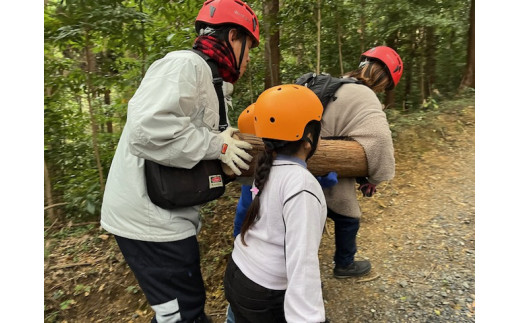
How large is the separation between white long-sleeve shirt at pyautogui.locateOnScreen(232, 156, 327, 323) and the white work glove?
0.26 metres

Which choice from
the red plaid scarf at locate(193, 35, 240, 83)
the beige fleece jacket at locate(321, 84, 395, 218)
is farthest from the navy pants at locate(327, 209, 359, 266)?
the red plaid scarf at locate(193, 35, 240, 83)

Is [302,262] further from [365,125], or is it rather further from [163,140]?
[365,125]

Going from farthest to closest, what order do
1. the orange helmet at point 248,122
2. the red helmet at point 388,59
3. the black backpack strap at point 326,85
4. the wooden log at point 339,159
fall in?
the red helmet at point 388,59 < the black backpack strap at point 326,85 < the wooden log at point 339,159 < the orange helmet at point 248,122

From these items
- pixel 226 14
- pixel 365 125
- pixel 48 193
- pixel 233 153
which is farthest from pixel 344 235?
pixel 48 193

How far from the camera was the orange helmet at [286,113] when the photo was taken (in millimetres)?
1743

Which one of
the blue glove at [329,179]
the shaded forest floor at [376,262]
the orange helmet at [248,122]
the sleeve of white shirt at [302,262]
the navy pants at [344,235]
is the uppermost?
the orange helmet at [248,122]

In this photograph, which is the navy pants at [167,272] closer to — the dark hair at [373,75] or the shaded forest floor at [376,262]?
the shaded forest floor at [376,262]

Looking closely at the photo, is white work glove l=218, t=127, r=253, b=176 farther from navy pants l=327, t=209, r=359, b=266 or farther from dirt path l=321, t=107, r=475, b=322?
dirt path l=321, t=107, r=475, b=322

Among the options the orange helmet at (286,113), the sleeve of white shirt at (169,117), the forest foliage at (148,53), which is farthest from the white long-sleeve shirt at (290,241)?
the forest foliage at (148,53)

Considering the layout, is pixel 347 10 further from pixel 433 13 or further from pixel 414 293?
pixel 414 293

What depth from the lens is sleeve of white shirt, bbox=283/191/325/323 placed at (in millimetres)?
1547

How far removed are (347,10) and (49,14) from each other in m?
5.50

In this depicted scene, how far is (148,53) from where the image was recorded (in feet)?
14.1

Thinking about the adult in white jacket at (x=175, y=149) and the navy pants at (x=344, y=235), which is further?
the navy pants at (x=344, y=235)
